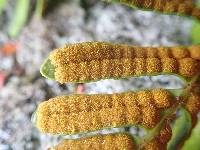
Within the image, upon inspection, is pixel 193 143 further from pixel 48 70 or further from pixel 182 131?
pixel 48 70

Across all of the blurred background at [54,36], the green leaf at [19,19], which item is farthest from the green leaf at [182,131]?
the green leaf at [19,19]

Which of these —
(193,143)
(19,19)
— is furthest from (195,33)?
(19,19)

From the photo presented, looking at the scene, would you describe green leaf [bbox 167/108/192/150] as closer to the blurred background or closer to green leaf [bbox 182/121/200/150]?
green leaf [bbox 182/121/200/150]

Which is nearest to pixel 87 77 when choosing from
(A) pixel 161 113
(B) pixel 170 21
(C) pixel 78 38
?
(A) pixel 161 113

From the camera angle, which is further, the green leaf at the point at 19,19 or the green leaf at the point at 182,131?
the green leaf at the point at 19,19

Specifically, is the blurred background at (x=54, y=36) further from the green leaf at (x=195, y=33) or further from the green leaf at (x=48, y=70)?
the green leaf at (x=48, y=70)

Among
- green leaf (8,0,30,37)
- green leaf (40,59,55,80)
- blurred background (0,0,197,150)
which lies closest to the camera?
green leaf (40,59,55,80)

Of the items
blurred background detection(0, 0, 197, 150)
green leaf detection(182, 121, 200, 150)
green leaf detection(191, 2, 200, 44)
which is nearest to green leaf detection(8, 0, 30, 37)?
blurred background detection(0, 0, 197, 150)

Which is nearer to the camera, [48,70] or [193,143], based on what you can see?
[48,70]
